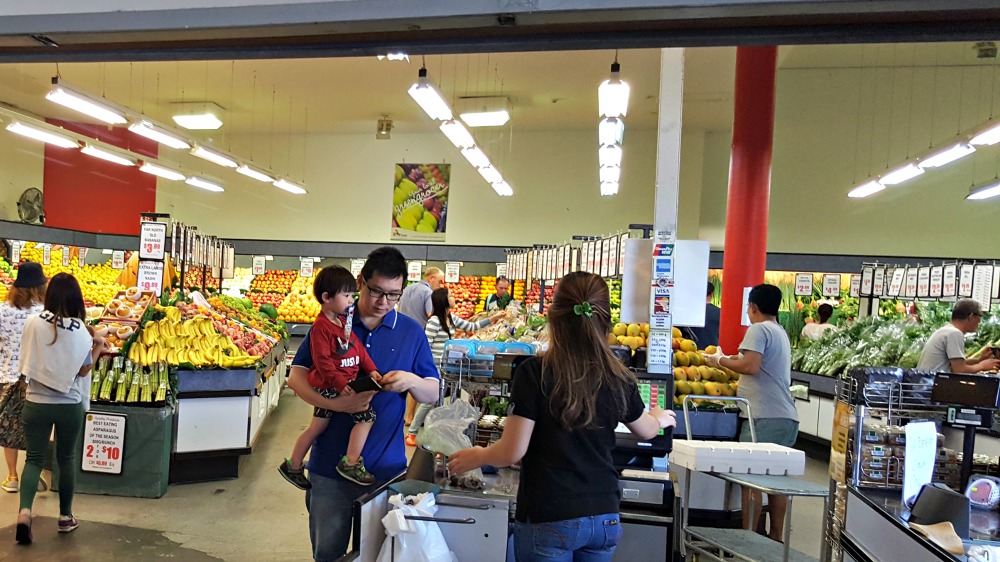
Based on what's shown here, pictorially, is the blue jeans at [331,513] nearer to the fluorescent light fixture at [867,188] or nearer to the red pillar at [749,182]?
the red pillar at [749,182]

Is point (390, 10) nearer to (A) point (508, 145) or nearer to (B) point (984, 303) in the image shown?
(B) point (984, 303)

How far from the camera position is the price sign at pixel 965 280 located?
253 inches

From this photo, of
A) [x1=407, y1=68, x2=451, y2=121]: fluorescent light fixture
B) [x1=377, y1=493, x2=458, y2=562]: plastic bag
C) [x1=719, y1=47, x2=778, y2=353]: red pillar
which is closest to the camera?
[x1=377, y1=493, x2=458, y2=562]: plastic bag

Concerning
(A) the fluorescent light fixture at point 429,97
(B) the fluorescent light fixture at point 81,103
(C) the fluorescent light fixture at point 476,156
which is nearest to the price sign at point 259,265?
(B) the fluorescent light fixture at point 81,103

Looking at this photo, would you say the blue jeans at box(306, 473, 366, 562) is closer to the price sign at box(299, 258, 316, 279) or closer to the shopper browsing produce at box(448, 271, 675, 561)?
the shopper browsing produce at box(448, 271, 675, 561)

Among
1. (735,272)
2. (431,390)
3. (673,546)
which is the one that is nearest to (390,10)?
(431,390)

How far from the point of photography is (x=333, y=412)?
8.07 feet

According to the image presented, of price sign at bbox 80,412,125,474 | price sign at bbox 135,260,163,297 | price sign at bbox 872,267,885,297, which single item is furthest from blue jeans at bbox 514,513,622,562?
price sign at bbox 872,267,885,297

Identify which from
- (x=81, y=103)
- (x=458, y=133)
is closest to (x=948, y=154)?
(x=458, y=133)

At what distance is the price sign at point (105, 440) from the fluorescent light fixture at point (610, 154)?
217 inches

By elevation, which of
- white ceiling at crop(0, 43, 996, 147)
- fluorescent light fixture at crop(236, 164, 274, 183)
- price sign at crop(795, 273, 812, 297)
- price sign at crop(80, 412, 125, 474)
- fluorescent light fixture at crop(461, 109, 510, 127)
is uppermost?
white ceiling at crop(0, 43, 996, 147)

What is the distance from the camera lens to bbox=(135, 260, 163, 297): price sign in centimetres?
585

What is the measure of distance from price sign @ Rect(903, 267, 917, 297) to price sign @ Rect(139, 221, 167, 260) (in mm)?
7704

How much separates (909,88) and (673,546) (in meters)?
11.8
